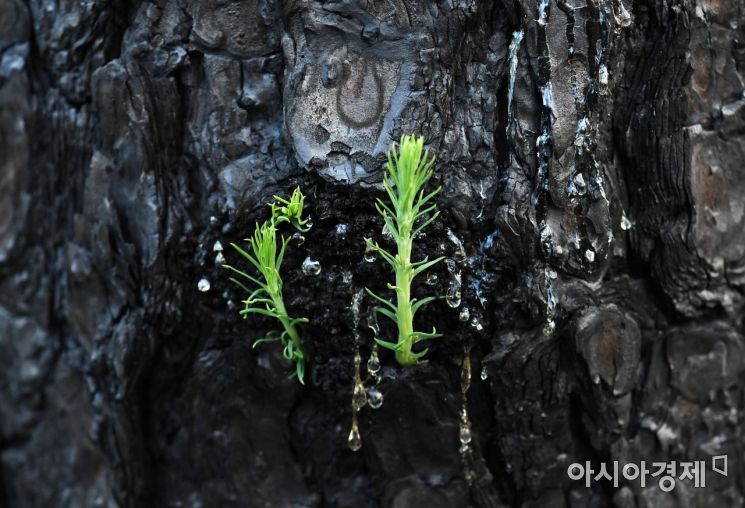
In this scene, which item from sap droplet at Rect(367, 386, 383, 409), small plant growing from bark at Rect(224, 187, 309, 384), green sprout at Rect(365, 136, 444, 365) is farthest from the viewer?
sap droplet at Rect(367, 386, 383, 409)

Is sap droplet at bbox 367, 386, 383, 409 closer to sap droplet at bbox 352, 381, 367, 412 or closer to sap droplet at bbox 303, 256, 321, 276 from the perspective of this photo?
sap droplet at bbox 352, 381, 367, 412

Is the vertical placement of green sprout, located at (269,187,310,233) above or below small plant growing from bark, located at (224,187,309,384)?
above

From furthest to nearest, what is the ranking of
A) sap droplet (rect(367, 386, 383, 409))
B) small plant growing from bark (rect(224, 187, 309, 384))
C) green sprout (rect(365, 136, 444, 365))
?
sap droplet (rect(367, 386, 383, 409)) < small plant growing from bark (rect(224, 187, 309, 384)) < green sprout (rect(365, 136, 444, 365))

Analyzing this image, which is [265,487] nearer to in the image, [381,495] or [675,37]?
[381,495]

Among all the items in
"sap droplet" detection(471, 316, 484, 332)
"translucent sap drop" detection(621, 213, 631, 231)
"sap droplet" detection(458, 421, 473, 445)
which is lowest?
"sap droplet" detection(458, 421, 473, 445)

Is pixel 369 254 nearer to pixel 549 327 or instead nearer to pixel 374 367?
pixel 374 367
